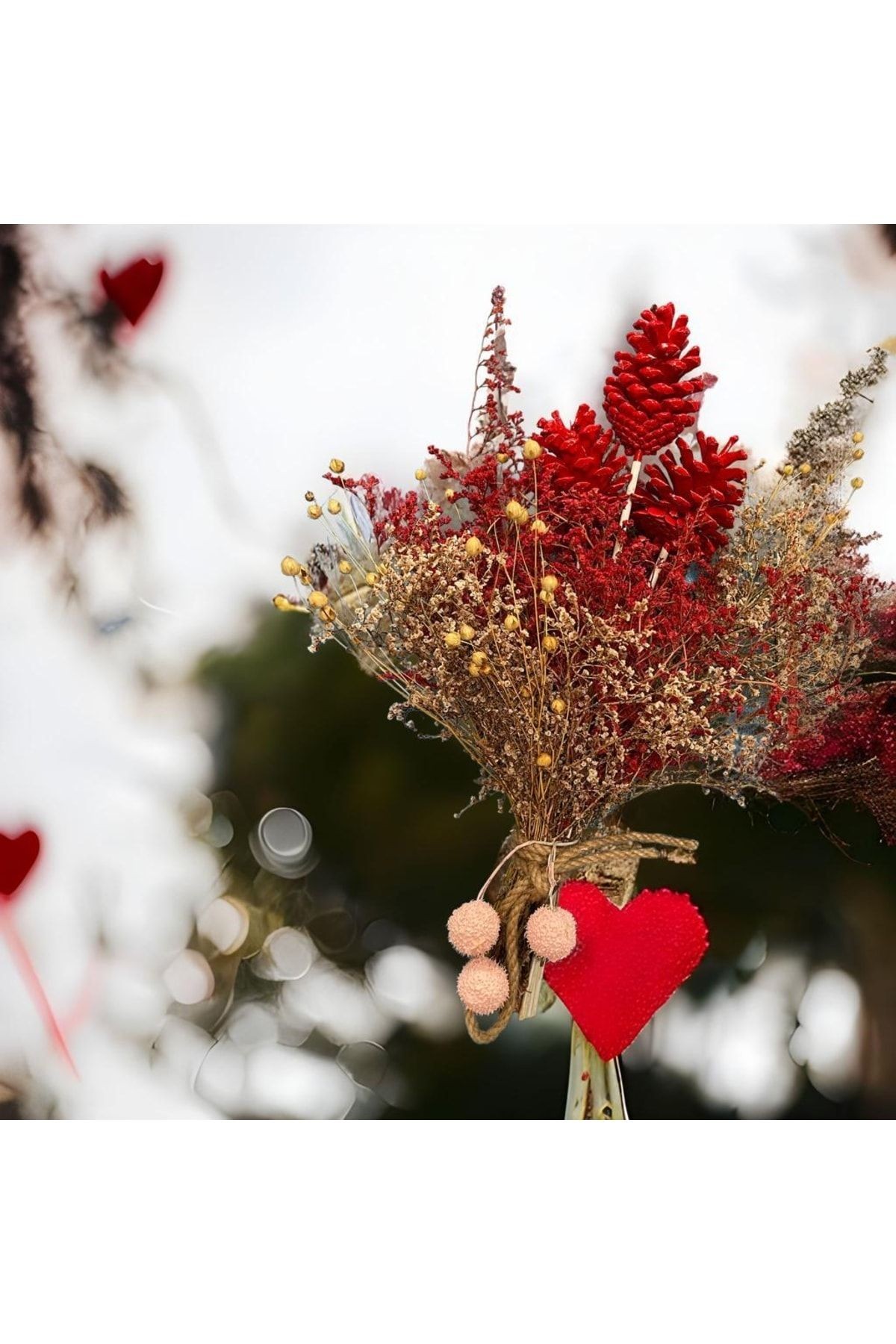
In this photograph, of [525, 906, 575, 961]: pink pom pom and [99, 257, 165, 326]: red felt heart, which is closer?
[525, 906, 575, 961]: pink pom pom

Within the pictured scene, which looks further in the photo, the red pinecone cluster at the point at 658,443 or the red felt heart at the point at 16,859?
the red felt heart at the point at 16,859

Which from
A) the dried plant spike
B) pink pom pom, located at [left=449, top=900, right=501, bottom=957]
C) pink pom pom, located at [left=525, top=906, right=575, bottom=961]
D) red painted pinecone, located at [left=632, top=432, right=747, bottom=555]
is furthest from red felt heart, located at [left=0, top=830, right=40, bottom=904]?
red painted pinecone, located at [left=632, top=432, right=747, bottom=555]

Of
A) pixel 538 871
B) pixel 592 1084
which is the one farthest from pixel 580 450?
pixel 592 1084

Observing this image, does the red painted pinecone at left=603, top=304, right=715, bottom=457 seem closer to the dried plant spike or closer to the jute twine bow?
the dried plant spike

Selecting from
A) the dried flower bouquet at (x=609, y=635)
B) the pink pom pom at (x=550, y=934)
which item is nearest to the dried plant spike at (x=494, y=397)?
the dried flower bouquet at (x=609, y=635)

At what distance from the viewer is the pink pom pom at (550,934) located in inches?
48.8

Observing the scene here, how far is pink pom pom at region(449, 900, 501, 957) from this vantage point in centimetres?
126

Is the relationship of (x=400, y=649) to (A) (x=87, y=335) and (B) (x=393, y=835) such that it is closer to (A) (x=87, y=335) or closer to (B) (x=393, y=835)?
(B) (x=393, y=835)

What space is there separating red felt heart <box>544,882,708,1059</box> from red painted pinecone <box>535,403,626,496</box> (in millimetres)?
578

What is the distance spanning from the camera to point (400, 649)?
127 centimetres

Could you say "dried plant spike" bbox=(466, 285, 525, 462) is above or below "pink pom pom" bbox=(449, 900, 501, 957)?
above

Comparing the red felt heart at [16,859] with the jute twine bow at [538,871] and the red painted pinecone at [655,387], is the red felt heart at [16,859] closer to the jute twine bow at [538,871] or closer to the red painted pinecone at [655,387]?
the jute twine bow at [538,871]

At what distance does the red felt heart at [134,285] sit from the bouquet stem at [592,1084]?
1.31m

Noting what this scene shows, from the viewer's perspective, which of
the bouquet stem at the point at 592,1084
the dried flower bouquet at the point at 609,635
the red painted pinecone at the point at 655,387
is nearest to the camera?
the dried flower bouquet at the point at 609,635
